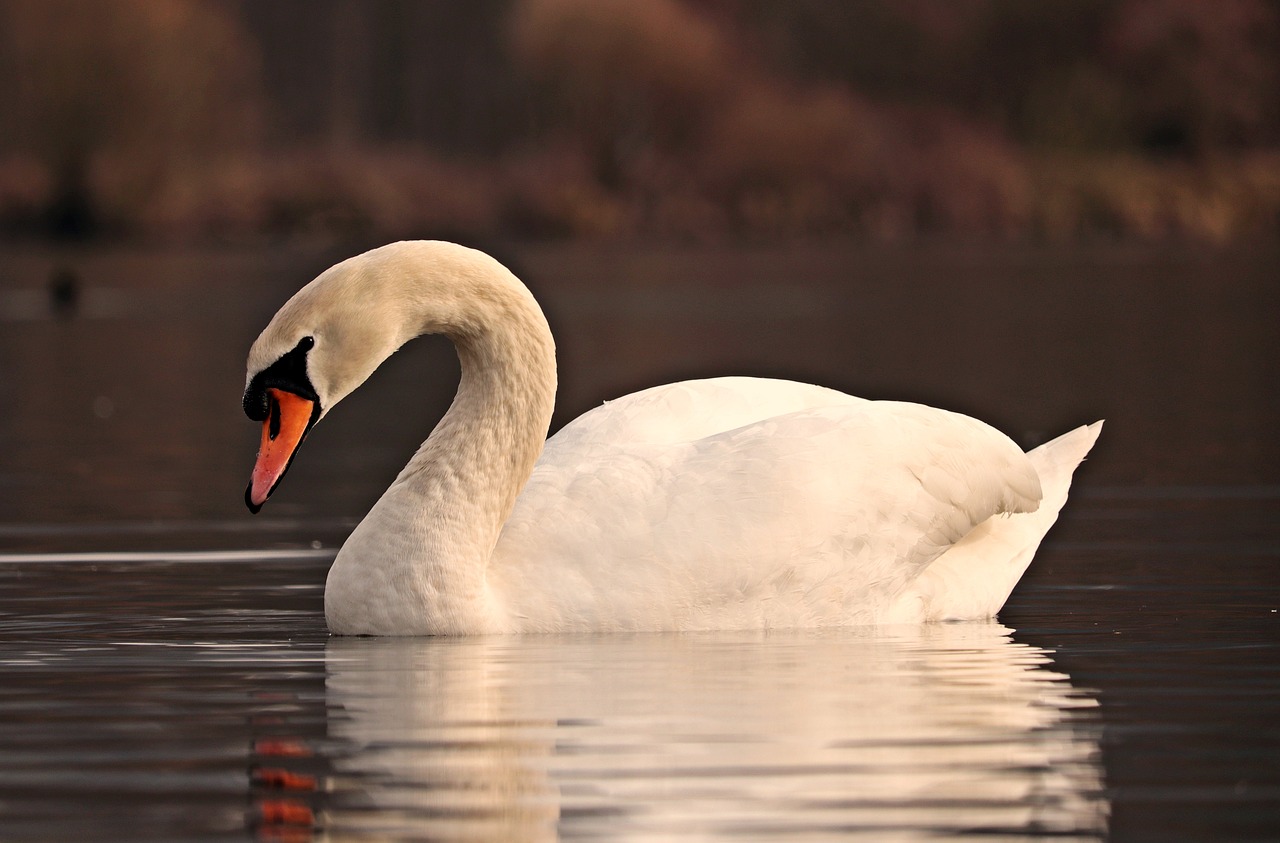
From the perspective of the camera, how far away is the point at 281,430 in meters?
7.96

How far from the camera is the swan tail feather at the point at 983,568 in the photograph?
889 centimetres

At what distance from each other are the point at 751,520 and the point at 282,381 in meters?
1.55

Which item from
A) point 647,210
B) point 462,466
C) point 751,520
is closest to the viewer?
point 751,520

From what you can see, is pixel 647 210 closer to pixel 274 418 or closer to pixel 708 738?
pixel 274 418

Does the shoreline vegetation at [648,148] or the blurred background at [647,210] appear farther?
the shoreline vegetation at [648,148]

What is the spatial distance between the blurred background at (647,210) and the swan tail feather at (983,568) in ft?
10.3

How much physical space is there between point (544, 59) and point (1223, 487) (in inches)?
1853

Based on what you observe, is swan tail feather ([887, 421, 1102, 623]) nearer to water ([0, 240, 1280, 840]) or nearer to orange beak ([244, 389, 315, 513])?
water ([0, 240, 1280, 840])

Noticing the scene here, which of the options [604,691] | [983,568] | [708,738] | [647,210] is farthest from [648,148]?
[708,738]

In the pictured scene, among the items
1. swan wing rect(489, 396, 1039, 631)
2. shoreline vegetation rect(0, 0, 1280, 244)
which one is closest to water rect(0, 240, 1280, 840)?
swan wing rect(489, 396, 1039, 631)

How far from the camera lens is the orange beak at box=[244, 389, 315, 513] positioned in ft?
25.8

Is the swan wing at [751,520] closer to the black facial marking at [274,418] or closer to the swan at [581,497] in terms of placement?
the swan at [581,497]

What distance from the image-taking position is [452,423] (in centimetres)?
865

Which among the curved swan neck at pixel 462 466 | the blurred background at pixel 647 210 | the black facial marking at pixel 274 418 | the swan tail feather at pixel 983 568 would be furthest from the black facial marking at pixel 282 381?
the blurred background at pixel 647 210
